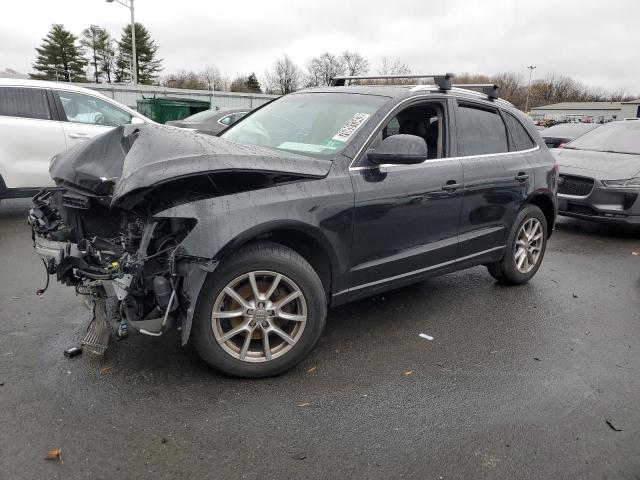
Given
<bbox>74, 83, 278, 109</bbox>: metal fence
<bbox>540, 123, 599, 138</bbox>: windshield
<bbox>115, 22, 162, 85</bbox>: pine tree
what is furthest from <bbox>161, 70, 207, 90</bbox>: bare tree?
<bbox>540, 123, 599, 138</bbox>: windshield

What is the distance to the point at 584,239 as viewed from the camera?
7438 millimetres

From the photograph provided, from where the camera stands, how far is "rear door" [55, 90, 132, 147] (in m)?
7.05

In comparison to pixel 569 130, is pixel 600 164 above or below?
below

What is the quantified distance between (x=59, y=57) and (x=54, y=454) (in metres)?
79.2

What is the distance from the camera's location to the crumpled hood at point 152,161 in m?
2.71

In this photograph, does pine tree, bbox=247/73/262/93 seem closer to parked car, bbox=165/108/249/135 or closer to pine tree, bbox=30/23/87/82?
pine tree, bbox=30/23/87/82

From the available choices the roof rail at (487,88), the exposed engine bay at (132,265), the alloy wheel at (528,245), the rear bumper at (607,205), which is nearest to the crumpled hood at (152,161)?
the exposed engine bay at (132,265)

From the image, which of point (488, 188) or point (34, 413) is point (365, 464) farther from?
point (488, 188)

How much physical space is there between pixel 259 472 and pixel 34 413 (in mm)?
1281

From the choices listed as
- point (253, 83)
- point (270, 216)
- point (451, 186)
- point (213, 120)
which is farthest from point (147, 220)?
point (253, 83)

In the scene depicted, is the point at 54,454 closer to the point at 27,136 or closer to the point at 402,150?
the point at 402,150

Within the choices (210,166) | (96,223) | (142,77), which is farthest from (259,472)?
(142,77)

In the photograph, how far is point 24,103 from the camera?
677 cm

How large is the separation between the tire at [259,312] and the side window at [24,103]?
541cm
